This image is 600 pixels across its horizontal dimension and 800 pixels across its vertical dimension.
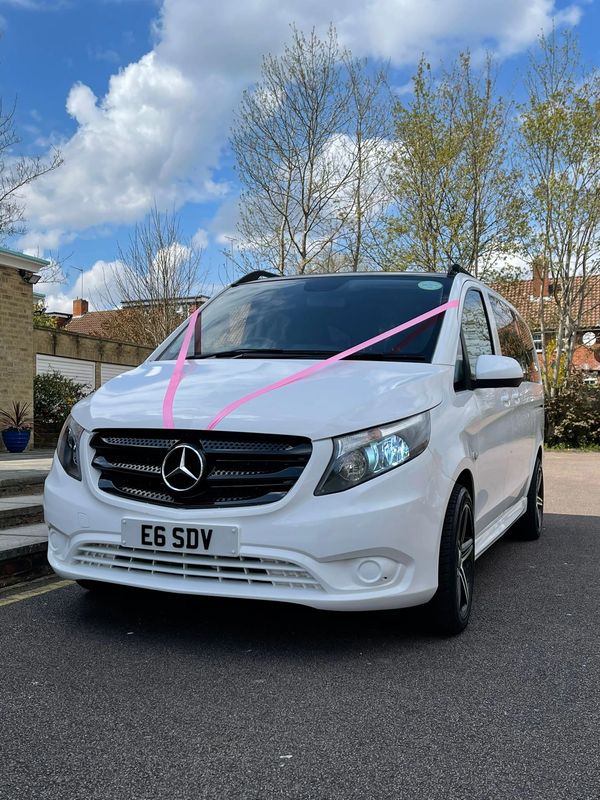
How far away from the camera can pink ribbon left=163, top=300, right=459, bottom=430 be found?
11.3 feet

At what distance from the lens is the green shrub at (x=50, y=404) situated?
18.2m

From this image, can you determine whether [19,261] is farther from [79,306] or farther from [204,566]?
[79,306]

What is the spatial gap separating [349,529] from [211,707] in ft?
2.84

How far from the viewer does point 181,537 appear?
335 cm

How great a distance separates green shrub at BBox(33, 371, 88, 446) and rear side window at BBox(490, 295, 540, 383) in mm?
13699

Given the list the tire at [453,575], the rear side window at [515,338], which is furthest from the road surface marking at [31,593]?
the rear side window at [515,338]

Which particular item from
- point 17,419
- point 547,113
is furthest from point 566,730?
point 547,113

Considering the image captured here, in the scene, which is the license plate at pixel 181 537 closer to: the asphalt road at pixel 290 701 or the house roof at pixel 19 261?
the asphalt road at pixel 290 701

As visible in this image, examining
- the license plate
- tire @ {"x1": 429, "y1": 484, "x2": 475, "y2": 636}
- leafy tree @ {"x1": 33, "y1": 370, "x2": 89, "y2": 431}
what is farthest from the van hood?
leafy tree @ {"x1": 33, "y1": 370, "x2": 89, "y2": 431}

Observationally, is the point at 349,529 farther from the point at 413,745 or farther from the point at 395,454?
the point at 413,745

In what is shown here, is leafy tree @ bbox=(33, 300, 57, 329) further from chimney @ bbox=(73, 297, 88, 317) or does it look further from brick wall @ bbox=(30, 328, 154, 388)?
chimney @ bbox=(73, 297, 88, 317)

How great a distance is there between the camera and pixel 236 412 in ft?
11.2

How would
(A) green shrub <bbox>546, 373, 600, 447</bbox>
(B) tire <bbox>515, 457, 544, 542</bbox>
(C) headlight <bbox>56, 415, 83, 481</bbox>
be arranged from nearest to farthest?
1. (C) headlight <bbox>56, 415, 83, 481</bbox>
2. (B) tire <bbox>515, 457, 544, 542</bbox>
3. (A) green shrub <bbox>546, 373, 600, 447</bbox>

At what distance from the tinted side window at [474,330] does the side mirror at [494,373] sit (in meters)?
0.08
